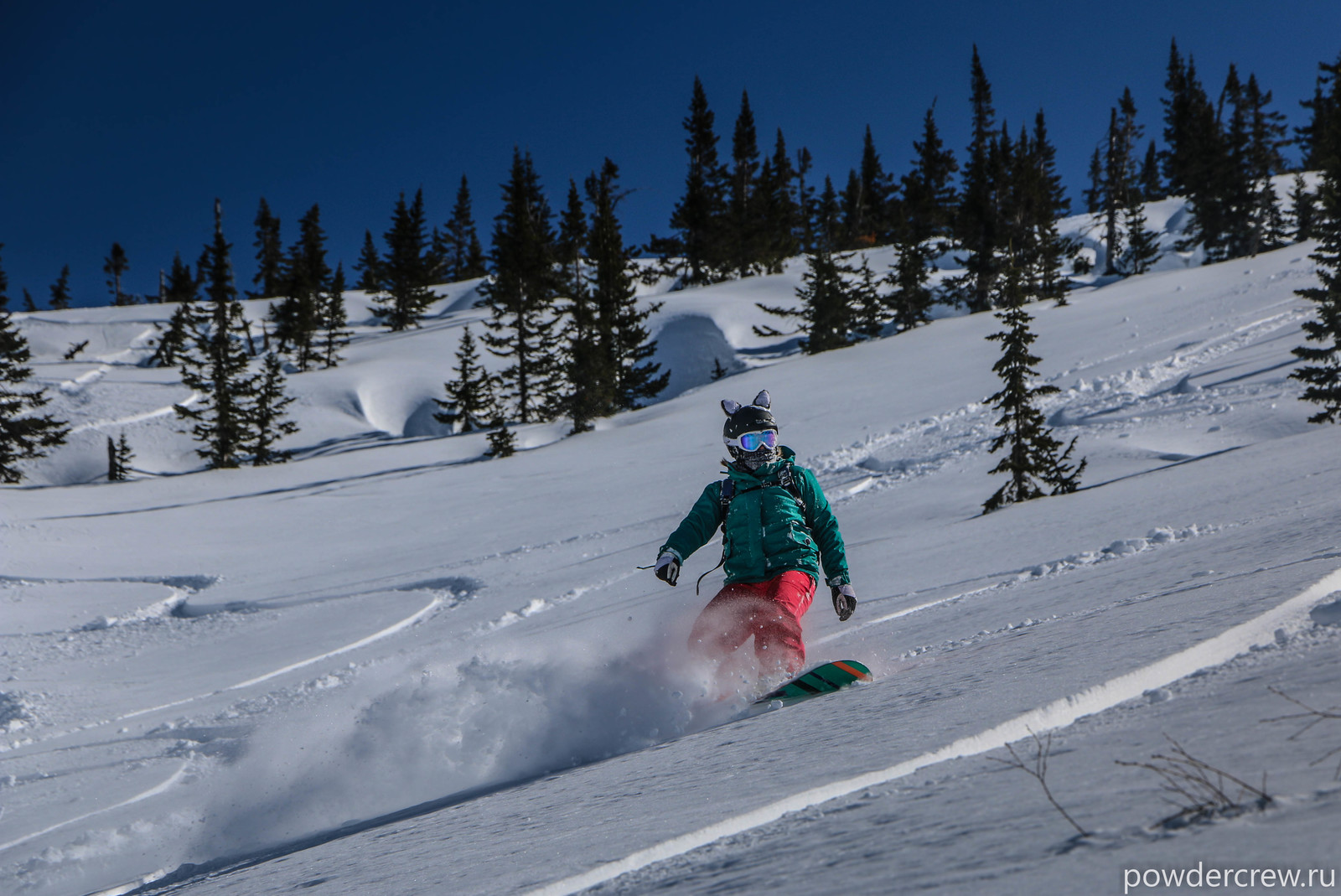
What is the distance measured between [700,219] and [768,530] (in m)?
57.3

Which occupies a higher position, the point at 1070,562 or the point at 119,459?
the point at 119,459

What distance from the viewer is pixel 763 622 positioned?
4.67 metres

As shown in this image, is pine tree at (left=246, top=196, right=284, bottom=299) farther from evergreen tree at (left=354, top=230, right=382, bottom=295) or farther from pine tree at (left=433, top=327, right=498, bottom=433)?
pine tree at (left=433, top=327, right=498, bottom=433)

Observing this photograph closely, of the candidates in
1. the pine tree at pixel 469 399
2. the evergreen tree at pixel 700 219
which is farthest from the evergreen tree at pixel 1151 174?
the pine tree at pixel 469 399

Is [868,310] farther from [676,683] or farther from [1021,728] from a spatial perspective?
[1021,728]

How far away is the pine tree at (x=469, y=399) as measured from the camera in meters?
36.0

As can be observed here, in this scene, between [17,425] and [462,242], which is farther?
[462,242]

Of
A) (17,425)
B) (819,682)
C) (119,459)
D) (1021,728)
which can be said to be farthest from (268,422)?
(1021,728)

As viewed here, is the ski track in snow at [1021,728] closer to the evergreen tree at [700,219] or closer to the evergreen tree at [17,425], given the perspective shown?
the evergreen tree at [17,425]

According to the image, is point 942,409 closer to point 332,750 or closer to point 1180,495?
point 1180,495

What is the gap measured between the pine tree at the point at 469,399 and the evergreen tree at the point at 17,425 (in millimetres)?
16231

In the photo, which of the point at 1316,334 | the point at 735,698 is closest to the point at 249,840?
the point at 735,698

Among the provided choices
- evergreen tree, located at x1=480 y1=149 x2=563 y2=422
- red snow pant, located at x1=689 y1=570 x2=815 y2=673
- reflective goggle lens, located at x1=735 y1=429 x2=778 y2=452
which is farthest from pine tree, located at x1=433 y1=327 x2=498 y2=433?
red snow pant, located at x1=689 y1=570 x2=815 y2=673

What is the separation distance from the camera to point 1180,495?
24.8ft
